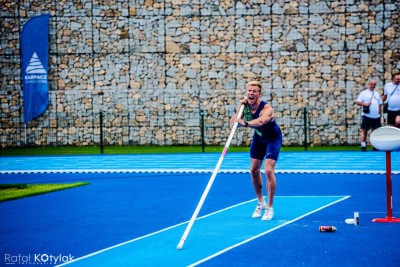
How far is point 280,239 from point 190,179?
7.43 meters

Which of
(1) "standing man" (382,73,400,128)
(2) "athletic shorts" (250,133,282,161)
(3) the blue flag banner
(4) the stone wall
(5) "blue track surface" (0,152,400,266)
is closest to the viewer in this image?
(5) "blue track surface" (0,152,400,266)

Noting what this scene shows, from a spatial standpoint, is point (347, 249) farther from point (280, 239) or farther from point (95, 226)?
point (95, 226)

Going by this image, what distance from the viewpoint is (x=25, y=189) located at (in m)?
14.0

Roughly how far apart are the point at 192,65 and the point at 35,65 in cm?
564

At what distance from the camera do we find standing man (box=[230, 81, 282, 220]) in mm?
9798

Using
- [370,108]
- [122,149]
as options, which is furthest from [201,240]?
[122,149]

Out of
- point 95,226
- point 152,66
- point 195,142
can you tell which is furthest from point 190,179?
point 152,66

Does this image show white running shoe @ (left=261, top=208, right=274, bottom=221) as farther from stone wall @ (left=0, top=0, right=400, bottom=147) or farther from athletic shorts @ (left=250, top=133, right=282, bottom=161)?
stone wall @ (left=0, top=0, right=400, bottom=147)

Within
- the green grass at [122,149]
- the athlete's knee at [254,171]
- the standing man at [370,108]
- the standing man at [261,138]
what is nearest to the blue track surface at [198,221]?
the standing man at [261,138]

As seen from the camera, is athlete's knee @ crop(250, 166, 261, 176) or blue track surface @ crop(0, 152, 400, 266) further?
athlete's knee @ crop(250, 166, 261, 176)

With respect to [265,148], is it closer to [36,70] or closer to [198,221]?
[198,221]

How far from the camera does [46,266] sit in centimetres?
694

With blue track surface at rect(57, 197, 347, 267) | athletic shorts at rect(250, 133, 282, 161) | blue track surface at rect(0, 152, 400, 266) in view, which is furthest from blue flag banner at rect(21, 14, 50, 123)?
athletic shorts at rect(250, 133, 282, 161)

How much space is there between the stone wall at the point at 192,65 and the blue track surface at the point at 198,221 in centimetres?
857
